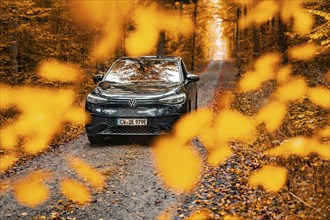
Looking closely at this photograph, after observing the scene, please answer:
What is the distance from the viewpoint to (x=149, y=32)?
33.8 meters

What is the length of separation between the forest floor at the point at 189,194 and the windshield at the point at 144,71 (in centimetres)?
208

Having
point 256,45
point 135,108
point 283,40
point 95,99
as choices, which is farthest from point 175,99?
point 256,45

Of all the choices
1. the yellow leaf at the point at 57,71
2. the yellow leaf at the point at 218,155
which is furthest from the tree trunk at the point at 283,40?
the yellow leaf at the point at 218,155

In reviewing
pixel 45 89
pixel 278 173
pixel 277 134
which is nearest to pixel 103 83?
pixel 277 134

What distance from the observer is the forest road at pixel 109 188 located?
5.30 metres

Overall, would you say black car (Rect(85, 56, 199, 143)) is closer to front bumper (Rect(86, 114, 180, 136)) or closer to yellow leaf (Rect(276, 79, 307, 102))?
front bumper (Rect(86, 114, 180, 136))

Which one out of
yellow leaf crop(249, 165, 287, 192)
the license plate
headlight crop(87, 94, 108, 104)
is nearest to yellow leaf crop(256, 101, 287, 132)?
yellow leaf crop(249, 165, 287, 192)

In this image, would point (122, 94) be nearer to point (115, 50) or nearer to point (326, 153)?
point (326, 153)

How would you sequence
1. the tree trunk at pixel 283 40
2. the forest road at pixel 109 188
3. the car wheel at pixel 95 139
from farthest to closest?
the tree trunk at pixel 283 40 → the car wheel at pixel 95 139 → the forest road at pixel 109 188

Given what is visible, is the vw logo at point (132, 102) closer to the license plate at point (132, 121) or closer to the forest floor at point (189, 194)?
the license plate at point (132, 121)

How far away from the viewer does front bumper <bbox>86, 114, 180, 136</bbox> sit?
8.33m

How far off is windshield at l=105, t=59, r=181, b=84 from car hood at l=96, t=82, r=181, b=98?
1.12 feet

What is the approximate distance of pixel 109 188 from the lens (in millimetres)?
6184

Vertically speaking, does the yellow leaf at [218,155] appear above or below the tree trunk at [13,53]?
below
